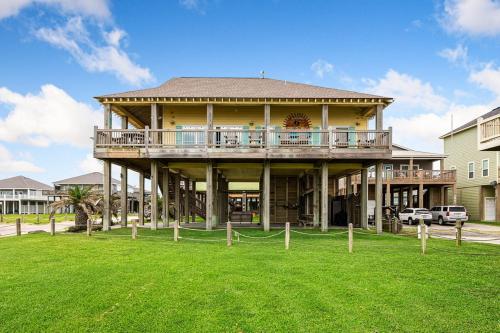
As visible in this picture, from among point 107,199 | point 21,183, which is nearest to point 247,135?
point 107,199

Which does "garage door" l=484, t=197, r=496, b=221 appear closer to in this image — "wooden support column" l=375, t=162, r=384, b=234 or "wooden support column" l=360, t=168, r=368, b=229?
"wooden support column" l=360, t=168, r=368, b=229

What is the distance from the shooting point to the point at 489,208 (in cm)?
3625

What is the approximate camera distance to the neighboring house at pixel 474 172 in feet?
115

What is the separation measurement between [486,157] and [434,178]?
6195mm

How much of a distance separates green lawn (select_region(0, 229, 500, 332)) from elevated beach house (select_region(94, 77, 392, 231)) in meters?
6.65

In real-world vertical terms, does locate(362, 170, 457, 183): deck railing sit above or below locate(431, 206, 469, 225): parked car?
above

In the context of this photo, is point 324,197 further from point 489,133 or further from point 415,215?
point 415,215

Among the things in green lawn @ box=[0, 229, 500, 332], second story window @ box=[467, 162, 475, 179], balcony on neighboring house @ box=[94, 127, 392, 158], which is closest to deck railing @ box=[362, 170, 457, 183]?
second story window @ box=[467, 162, 475, 179]

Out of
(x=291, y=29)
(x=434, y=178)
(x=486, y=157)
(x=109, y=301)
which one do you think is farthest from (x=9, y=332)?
(x=486, y=157)

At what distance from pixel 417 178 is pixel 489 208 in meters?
8.56

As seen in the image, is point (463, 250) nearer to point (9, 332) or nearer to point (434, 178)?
point (9, 332)

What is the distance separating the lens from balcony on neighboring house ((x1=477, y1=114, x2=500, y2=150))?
13.9 metres

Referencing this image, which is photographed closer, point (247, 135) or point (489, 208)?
point (247, 135)

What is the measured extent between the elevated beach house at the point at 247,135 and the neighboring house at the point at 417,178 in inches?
565
